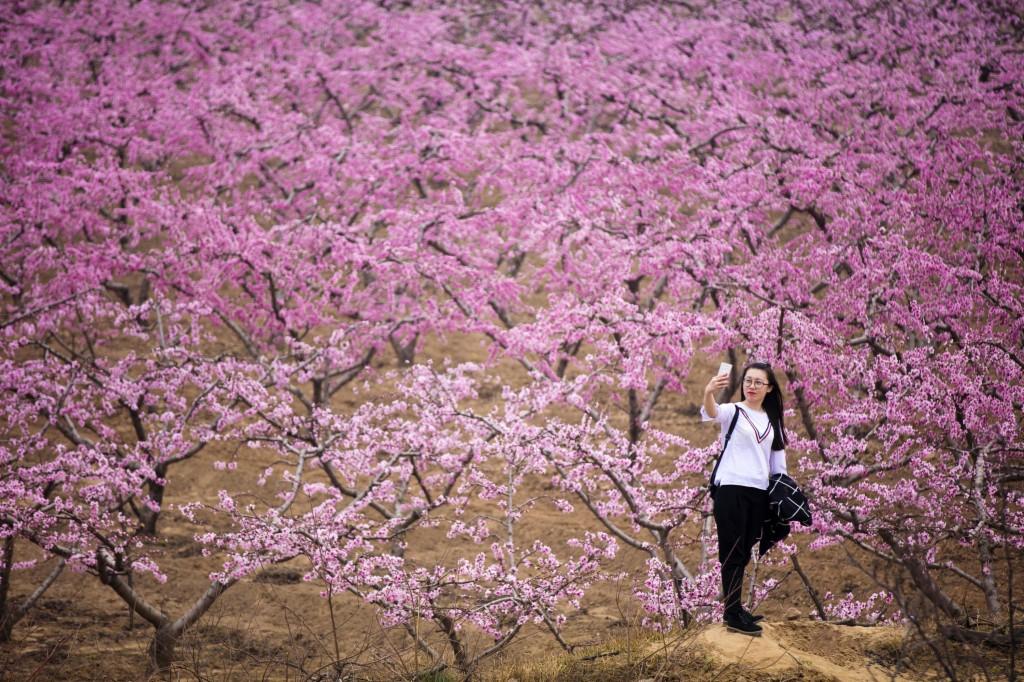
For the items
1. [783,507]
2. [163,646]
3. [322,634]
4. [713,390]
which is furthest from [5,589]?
[783,507]

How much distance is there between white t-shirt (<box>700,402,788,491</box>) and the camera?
4289mm

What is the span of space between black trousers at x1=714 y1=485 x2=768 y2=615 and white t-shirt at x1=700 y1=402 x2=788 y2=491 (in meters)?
0.06

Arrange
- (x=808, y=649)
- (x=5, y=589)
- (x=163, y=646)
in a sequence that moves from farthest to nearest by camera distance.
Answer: (x=5, y=589), (x=163, y=646), (x=808, y=649)

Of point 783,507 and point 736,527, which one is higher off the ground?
point 783,507

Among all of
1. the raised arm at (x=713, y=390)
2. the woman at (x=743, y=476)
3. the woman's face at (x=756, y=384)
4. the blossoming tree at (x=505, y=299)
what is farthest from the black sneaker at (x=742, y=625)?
the woman's face at (x=756, y=384)

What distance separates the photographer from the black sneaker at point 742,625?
431 cm

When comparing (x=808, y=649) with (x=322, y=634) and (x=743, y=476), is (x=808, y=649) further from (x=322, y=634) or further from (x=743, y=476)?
(x=322, y=634)

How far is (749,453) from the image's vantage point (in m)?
4.33

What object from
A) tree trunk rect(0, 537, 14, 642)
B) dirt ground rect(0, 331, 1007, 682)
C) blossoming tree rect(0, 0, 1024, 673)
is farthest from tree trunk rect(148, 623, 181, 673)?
tree trunk rect(0, 537, 14, 642)

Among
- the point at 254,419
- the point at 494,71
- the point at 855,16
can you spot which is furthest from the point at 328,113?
the point at 855,16

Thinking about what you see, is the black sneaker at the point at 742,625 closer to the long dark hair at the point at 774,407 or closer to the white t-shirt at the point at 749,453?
the white t-shirt at the point at 749,453

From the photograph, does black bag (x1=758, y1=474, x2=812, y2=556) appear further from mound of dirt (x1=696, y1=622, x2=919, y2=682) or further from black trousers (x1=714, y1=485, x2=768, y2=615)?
→ mound of dirt (x1=696, y1=622, x2=919, y2=682)

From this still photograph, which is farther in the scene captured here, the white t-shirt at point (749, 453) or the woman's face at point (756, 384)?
the woman's face at point (756, 384)

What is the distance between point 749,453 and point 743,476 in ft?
0.45
